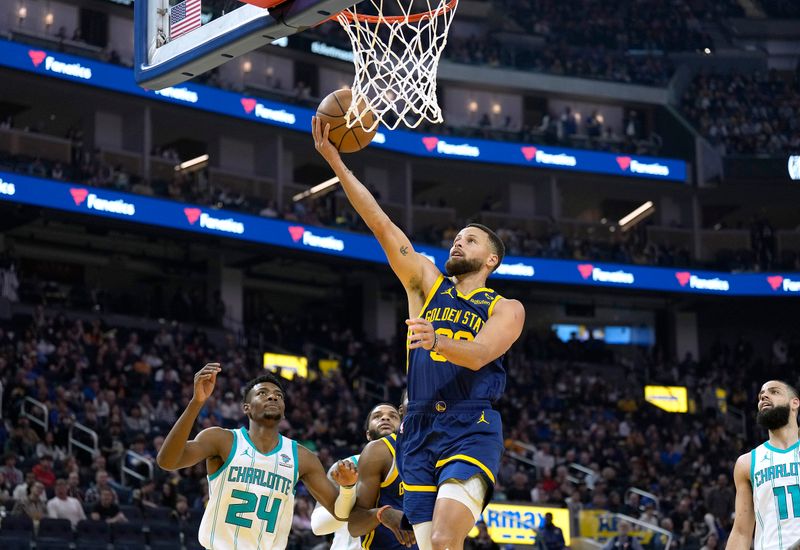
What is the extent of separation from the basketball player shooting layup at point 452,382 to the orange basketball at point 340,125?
324 mm

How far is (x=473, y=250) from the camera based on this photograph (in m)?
5.93

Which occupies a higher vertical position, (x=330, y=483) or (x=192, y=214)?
(x=192, y=214)

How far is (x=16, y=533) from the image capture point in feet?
44.0

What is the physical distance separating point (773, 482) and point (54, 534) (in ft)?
29.7

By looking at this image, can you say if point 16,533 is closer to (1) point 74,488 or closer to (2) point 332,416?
(1) point 74,488

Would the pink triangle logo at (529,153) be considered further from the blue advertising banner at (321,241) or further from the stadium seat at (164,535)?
the stadium seat at (164,535)

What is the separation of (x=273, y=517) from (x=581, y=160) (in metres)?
28.3

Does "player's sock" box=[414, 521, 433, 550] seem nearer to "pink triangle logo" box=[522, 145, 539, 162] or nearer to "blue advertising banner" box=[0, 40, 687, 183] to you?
"blue advertising banner" box=[0, 40, 687, 183]

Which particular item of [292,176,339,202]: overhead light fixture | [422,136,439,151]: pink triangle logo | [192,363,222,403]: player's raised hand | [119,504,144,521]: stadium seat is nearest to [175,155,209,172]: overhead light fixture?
[292,176,339,202]: overhead light fixture

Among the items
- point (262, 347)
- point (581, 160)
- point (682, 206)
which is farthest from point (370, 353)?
point (682, 206)

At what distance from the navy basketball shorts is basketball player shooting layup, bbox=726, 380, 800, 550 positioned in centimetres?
222

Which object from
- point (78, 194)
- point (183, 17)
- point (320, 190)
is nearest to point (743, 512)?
point (183, 17)

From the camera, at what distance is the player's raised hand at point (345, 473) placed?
644cm

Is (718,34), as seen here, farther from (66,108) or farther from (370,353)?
(66,108)
